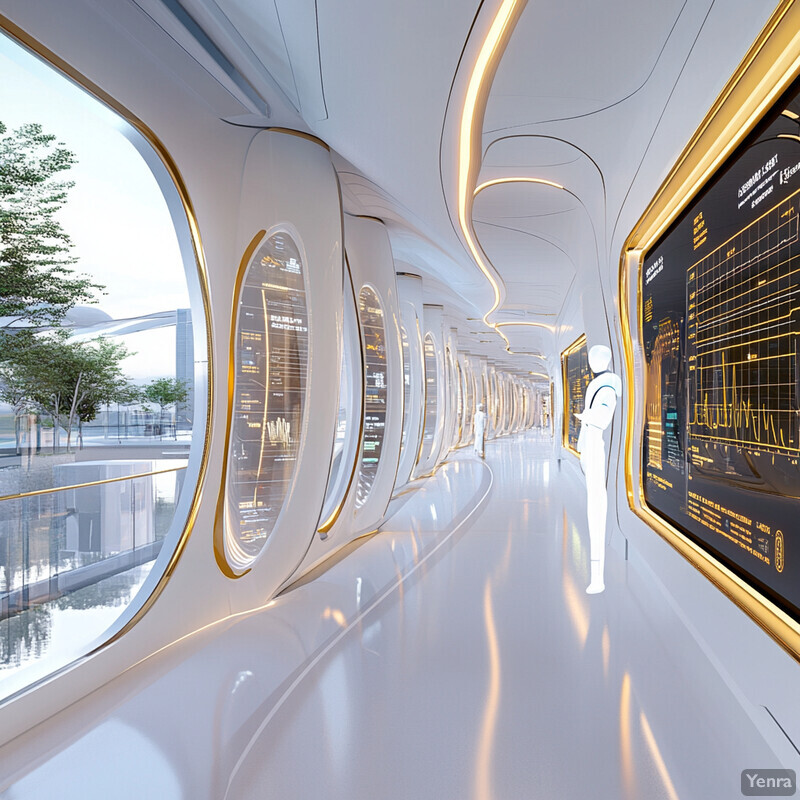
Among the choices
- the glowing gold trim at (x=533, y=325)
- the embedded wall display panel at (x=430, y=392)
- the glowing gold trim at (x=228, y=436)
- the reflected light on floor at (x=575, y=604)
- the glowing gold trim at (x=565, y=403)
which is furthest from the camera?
the glowing gold trim at (x=533, y=325)

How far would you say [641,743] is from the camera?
252 centimetres

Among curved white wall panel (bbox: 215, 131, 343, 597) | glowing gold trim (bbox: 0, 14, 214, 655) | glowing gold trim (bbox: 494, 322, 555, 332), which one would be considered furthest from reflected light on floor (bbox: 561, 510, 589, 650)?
glowing gold trim (bbox: 494, 322, 555, 332)

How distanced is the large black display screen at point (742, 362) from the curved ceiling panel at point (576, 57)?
3.20ft

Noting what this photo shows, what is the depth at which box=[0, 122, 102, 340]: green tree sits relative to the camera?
21.8 ft

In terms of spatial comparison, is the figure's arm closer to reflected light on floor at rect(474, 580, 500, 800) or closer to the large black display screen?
the large black display screen

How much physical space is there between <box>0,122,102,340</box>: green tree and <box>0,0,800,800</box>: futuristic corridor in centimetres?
7

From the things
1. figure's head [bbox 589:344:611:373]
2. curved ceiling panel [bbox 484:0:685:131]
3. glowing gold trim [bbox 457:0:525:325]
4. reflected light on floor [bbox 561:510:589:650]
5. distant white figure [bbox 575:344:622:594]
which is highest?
curved ceiling panel [bbox 484:0:685:131]

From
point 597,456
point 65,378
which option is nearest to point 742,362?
point 597,456

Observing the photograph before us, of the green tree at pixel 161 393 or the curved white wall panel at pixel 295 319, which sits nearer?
the curved white wall panel at pixel 295 319

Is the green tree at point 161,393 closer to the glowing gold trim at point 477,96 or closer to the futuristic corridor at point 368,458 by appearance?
the futuristic corridor at point 368,458

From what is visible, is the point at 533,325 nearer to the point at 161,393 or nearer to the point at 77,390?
the point at 161,393

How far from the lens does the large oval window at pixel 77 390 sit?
356cm

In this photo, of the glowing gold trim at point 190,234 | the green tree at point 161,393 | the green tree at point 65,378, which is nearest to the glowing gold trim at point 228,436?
the glowing gold trim at point 190,234

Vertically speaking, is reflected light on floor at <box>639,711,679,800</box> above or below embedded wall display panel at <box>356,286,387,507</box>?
below
